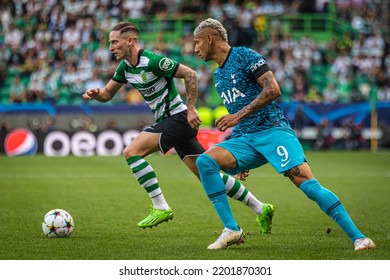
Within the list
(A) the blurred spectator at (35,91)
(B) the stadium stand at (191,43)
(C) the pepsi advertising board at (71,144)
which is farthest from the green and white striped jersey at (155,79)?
(A) the blurred spectator at (35,91)

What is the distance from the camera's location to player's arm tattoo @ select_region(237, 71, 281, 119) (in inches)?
292

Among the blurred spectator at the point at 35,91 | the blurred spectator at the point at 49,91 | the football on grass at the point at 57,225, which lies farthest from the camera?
the blurred spectator at the point at 49,91

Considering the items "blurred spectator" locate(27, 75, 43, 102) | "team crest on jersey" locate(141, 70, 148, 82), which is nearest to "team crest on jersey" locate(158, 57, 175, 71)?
"team crest on jersey" locate(141, 70, 148, 82)

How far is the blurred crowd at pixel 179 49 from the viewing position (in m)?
27.6

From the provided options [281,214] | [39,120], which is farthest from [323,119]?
[281,214]

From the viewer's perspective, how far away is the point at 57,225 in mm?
8539

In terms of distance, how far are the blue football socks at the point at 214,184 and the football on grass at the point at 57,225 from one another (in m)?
1.76

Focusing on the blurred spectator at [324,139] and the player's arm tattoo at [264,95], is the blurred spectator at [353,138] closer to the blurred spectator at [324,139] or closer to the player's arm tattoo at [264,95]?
the blurred spectator at [324,139]

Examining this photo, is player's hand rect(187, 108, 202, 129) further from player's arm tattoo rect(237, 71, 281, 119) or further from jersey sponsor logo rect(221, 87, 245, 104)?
player's arm tattoo rect(237, 71, 281, 119)

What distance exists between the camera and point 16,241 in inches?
323

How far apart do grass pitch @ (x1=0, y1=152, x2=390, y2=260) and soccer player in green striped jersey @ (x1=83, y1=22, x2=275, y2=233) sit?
1.10ft

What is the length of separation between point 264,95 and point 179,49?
21.7 metres

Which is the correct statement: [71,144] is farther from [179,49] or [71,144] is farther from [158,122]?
[158,122]
